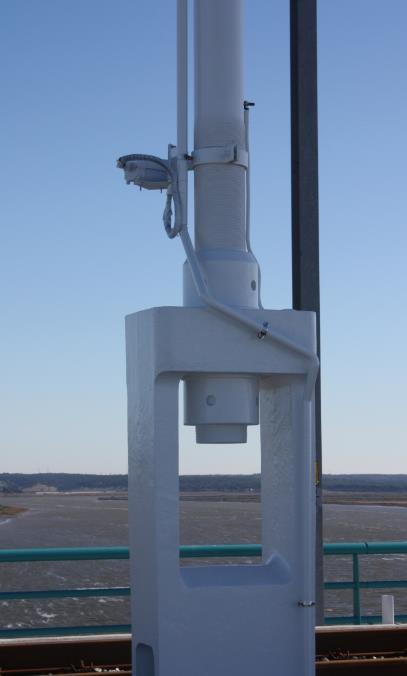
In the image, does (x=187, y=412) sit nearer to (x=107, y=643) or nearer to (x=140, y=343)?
(x=140, y=343)

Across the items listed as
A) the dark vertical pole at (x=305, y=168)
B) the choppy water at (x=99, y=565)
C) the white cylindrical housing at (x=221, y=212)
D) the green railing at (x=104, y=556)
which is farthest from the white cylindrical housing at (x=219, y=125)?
the choppy water at (x=99, y=565)

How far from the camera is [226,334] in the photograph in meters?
5.01

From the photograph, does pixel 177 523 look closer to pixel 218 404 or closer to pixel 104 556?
pixel 218 404

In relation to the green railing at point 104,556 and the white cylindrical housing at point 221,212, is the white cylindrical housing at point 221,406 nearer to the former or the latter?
the white cylindrical housing at point 221,212

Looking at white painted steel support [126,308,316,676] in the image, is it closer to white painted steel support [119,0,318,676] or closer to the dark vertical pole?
white painted steel support [119,0,318,676]

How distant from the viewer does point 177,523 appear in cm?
493

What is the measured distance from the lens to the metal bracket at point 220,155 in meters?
5.32

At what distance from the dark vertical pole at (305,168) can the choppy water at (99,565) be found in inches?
858

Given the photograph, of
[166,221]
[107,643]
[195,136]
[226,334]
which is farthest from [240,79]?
[107,643]

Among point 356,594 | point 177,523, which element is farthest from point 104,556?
point 177,523

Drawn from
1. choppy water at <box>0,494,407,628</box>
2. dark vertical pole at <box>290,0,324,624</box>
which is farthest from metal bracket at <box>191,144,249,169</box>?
choppy water at <box>0,494,407,628</box>

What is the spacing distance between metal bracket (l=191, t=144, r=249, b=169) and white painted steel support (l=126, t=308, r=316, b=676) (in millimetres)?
799

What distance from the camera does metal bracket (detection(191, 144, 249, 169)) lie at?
5.32 metres

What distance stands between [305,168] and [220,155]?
2.41 m
